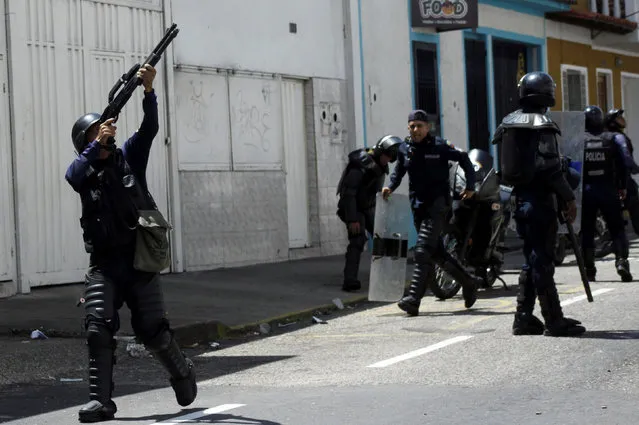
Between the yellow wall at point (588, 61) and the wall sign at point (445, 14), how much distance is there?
5843mm

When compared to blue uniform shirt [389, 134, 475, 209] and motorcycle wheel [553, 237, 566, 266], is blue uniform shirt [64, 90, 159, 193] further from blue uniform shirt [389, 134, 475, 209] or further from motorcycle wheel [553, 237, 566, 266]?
motorcycle wheel [553, 237, 566, 266]

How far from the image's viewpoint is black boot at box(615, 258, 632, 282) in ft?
46.9

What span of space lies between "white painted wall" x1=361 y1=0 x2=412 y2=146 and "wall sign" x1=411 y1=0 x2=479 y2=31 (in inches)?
10.8

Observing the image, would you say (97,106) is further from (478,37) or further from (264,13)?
(478,37)

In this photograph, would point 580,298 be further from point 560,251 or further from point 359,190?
point 560,251

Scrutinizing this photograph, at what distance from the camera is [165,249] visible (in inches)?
291

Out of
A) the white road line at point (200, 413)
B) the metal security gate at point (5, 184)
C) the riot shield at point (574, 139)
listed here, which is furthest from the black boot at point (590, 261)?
the white road line at point (200, 413)

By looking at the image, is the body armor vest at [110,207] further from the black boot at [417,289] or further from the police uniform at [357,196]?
the police uniform at [357,196]

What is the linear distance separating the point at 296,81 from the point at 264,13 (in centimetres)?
128

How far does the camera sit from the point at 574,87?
29500mm

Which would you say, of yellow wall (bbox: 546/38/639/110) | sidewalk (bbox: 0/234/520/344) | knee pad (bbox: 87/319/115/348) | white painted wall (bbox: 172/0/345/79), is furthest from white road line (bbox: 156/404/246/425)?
yellow wall (bbox: 546/38/639/110)

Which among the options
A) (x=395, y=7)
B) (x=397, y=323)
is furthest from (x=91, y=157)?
(x=395, y=7)

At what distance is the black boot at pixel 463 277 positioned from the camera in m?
12.4

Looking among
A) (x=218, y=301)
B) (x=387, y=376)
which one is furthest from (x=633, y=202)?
(x=387, y=376)
